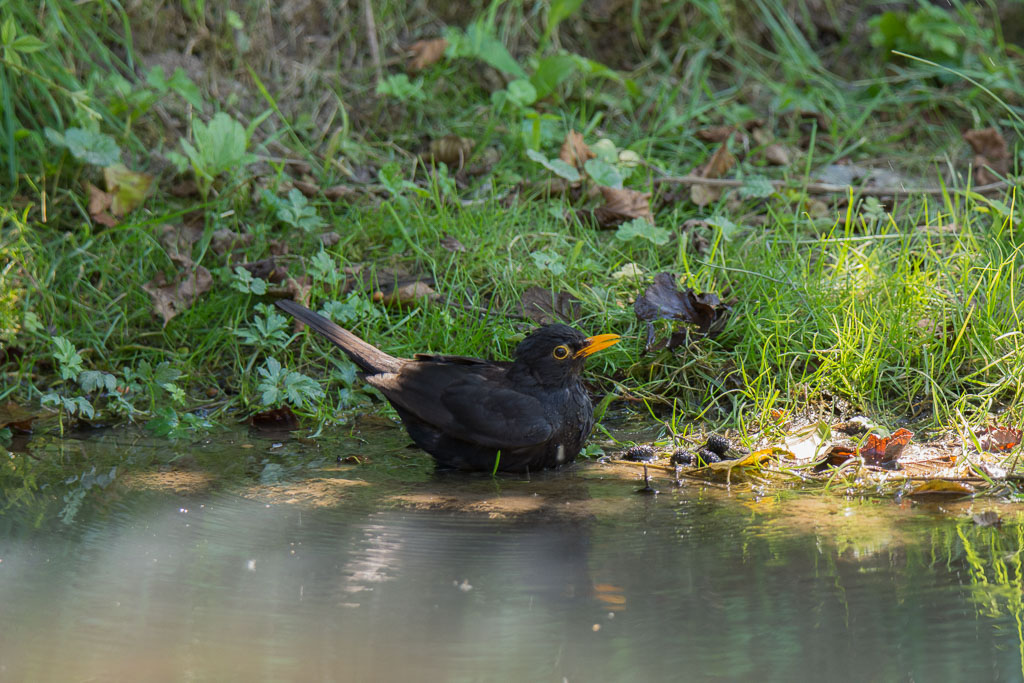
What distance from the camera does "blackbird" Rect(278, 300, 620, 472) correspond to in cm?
379

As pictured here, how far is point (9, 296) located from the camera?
476cm

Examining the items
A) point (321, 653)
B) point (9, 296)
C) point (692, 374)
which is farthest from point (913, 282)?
point (9, 296)

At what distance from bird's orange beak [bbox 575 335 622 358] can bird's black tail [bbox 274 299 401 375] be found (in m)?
0.70

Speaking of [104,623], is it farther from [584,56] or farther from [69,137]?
[584,56]

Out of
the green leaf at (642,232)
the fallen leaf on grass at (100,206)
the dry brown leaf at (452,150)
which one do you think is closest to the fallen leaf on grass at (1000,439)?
the green leaf at (642,232)

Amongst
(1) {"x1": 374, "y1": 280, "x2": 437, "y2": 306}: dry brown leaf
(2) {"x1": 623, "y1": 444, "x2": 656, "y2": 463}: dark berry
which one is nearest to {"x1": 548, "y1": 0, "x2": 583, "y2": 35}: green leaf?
(1) {"x1": 374, "y1": 280, "x2": 437, "y2": 306}: dry brown leaf

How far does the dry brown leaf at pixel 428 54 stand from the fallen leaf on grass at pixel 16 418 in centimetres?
334

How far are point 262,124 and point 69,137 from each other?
1386mm

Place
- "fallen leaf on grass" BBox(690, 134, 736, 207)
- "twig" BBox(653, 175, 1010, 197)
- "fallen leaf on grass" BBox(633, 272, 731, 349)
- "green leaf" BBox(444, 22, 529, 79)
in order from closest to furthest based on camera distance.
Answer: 1. "fallen leaf on grass" BBox(633, 272, 731, 349)
2. "twig" BBox(653, 175, 1010, 197)
3. "fallen leaf on grass" BBox(690, 134, 736, 207)
4. "green leaf" BBox(444, 22, 529, 79)

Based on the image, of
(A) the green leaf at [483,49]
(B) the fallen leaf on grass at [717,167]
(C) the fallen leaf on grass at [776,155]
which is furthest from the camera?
(A) the green leaf at [483,49]

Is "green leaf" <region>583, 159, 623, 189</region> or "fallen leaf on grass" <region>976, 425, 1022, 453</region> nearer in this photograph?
"fallen leaf on grass" <region>976, 425, 1022, 453</region>

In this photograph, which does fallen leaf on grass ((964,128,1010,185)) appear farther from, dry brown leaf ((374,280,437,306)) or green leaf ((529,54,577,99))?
dry brown leaf ((374,280,437,306))

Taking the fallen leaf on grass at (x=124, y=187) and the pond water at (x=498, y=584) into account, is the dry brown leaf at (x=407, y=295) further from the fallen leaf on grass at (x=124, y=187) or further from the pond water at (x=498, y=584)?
the fallen leaf on grass at (x=124, y=187)

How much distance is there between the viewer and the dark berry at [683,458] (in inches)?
147
